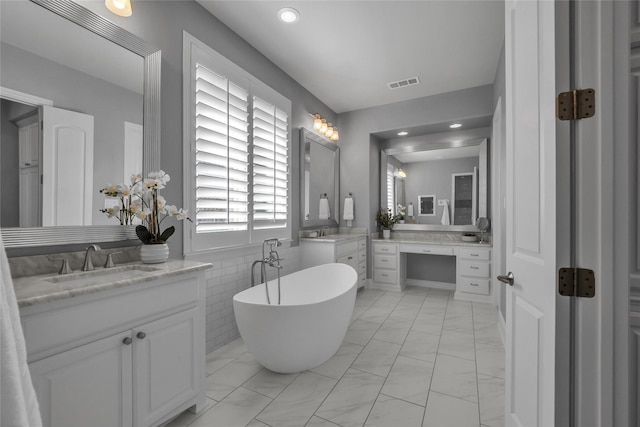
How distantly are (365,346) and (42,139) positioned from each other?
270cm

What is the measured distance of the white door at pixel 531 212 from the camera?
1056mm

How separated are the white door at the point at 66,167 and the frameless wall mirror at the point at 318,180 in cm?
238

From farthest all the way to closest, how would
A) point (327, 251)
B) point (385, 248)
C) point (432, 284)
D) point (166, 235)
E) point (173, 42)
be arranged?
point (432, 284)
point (385, 248)
point (327, 251)
point (173, 42)
point (166, 235)

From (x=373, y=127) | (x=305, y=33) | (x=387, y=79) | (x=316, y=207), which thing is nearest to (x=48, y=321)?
(x=305, y=33)

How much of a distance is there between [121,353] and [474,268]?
403 cm

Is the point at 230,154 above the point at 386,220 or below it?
above

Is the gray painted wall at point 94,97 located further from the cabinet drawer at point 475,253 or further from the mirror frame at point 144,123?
the cabinet drawer at point 475,253

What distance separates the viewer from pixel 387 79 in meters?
3.66

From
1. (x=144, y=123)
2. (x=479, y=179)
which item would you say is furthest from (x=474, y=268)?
(x=144, y=123)

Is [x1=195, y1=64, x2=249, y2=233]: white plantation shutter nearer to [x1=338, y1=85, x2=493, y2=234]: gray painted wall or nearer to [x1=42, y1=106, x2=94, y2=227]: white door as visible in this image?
[x1=42, y1=106, x2=94, y2=227]: white door

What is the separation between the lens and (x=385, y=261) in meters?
4.50

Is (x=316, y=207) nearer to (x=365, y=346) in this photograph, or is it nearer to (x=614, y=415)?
(x=365, y=346)

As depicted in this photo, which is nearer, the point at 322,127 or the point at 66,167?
the point at 66,167

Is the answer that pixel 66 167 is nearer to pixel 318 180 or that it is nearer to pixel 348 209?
pixel 318 180
